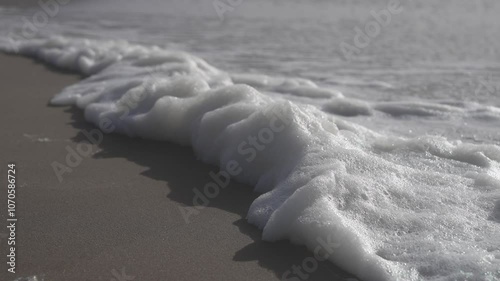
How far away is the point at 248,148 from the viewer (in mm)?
3375

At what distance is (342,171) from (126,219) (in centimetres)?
107

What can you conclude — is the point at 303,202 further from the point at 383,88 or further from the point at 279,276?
the point at 383,88

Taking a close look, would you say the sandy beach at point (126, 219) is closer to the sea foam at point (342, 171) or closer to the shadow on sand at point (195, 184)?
the shadow on sand at point (195, 184)

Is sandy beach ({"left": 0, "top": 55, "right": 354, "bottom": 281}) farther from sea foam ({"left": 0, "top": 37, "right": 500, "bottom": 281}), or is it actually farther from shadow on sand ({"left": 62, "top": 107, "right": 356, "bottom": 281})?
sea foam ({"left": 0, "top": 37, "right": 500, "bottom": 281})

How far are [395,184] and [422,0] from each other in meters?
12.2

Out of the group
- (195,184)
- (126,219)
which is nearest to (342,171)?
(195,184)

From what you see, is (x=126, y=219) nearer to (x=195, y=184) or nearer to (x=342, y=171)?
(x=195, y=184)

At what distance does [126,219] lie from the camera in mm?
2744

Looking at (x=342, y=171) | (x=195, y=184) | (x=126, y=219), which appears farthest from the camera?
(x=195, y=184)

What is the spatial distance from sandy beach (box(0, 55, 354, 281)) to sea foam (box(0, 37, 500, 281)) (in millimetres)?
128

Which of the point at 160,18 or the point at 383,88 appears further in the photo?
the point at 160,18

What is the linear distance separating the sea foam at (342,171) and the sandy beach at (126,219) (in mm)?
128

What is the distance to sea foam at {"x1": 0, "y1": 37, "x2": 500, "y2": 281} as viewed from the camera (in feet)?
7.70

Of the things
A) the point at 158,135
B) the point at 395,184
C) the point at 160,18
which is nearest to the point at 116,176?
the point at 158,135
